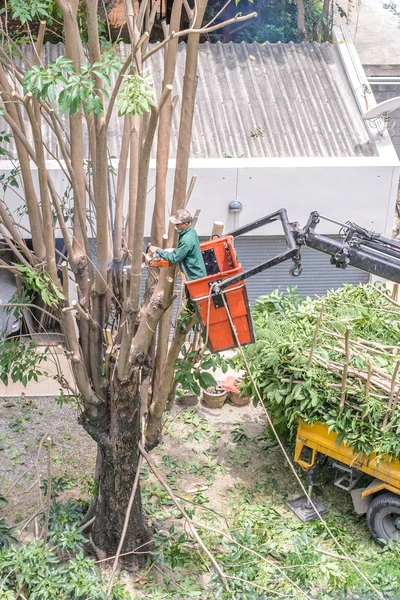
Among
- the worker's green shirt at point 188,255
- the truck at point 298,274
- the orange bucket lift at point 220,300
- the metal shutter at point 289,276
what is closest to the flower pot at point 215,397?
the truck at point 298,274

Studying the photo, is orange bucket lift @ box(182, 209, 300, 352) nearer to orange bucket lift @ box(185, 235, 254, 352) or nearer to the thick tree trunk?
orange bucket lift @ box(185, 235, 254, 352)

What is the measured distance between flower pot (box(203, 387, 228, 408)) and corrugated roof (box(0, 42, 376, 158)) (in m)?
3.91

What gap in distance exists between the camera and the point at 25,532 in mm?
8258

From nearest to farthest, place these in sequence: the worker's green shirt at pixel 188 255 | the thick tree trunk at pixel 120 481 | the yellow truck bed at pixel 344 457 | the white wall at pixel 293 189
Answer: the worker's green shirt at pixel 188 255 < the thick tree trunk at pixel 120 481 < the yellow truck bed at pixel 344 457 < the white wall at pixel 293 189

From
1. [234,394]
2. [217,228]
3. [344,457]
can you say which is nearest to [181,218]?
[217,228]

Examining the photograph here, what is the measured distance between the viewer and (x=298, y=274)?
724cm

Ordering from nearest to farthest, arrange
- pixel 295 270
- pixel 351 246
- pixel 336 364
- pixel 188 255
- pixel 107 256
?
pixel 188 255 → pixel 107 256 → pixel 295 270 → pixel 351 246 → pixel 336 364

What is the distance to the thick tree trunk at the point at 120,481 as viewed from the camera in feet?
23.0

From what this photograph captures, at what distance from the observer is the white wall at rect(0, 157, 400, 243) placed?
11727 millimetres

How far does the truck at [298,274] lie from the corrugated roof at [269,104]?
4585mm

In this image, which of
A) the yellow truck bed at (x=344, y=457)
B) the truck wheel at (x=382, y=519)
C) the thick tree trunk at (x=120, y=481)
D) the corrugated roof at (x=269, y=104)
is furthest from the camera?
→ the corrugated roof at (x=269, y=104)

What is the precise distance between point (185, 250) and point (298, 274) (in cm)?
164

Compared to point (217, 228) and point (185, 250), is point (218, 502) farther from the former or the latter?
point (185, 250)

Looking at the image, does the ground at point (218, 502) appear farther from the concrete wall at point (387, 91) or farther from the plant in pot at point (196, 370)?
the concrete wall at point (387, 91)
